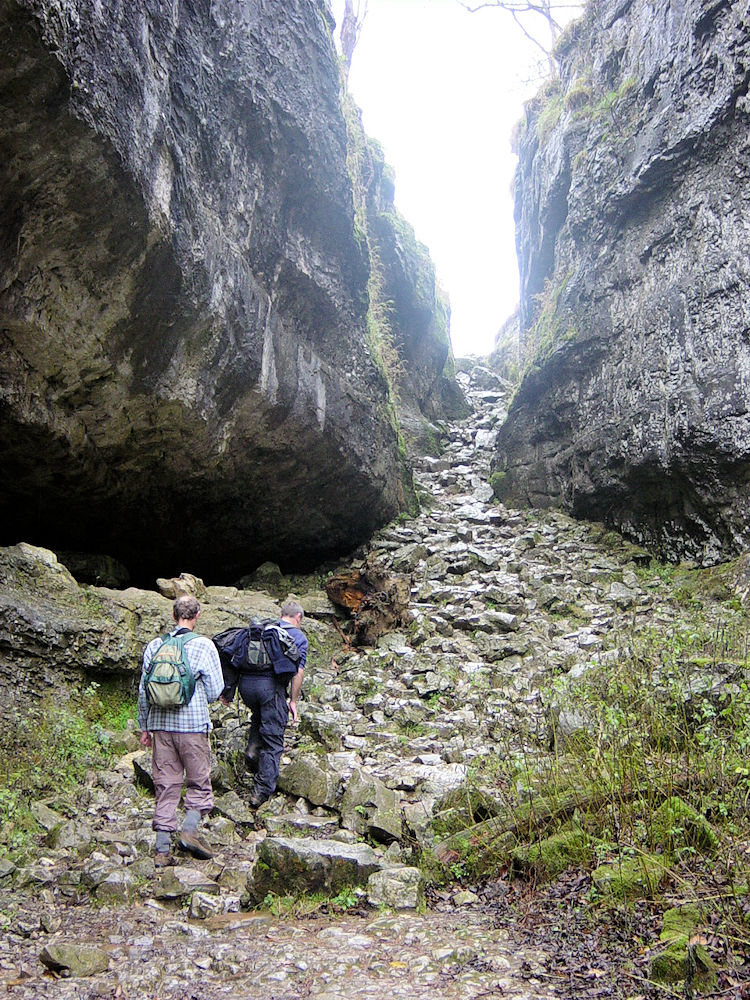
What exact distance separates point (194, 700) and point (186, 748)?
0.33 m

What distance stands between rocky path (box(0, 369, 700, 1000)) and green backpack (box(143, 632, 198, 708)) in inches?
38.2

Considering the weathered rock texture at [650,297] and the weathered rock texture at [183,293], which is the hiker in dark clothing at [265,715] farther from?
the weathered rock texture at [650,297]

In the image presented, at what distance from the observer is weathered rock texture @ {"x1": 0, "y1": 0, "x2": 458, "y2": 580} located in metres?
5.60

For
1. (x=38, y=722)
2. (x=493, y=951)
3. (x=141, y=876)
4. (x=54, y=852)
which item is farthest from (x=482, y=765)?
(x=38, y=722)

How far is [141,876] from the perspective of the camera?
384 centimetres

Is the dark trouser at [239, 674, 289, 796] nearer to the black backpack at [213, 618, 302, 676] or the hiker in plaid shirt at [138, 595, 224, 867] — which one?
the black backpack at [213, 618, 302, 676]

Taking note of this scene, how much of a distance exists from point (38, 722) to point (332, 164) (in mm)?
10280

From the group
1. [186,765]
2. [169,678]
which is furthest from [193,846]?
[169,678]

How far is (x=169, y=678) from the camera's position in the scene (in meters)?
4.32

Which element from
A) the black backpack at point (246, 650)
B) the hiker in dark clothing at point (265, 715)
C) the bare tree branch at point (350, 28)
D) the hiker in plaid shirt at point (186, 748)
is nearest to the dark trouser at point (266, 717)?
the hiker in dark clothing at point (265, 715)

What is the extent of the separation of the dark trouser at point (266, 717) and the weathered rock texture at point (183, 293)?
4.34m

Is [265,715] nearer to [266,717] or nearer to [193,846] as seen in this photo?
[266,717]

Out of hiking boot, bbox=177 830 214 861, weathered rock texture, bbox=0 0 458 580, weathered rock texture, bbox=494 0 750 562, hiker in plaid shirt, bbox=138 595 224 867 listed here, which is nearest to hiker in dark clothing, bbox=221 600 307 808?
hiker in plaid shirt, bbox=138 595 224 867

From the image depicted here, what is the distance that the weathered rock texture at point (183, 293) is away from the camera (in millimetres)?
5598
